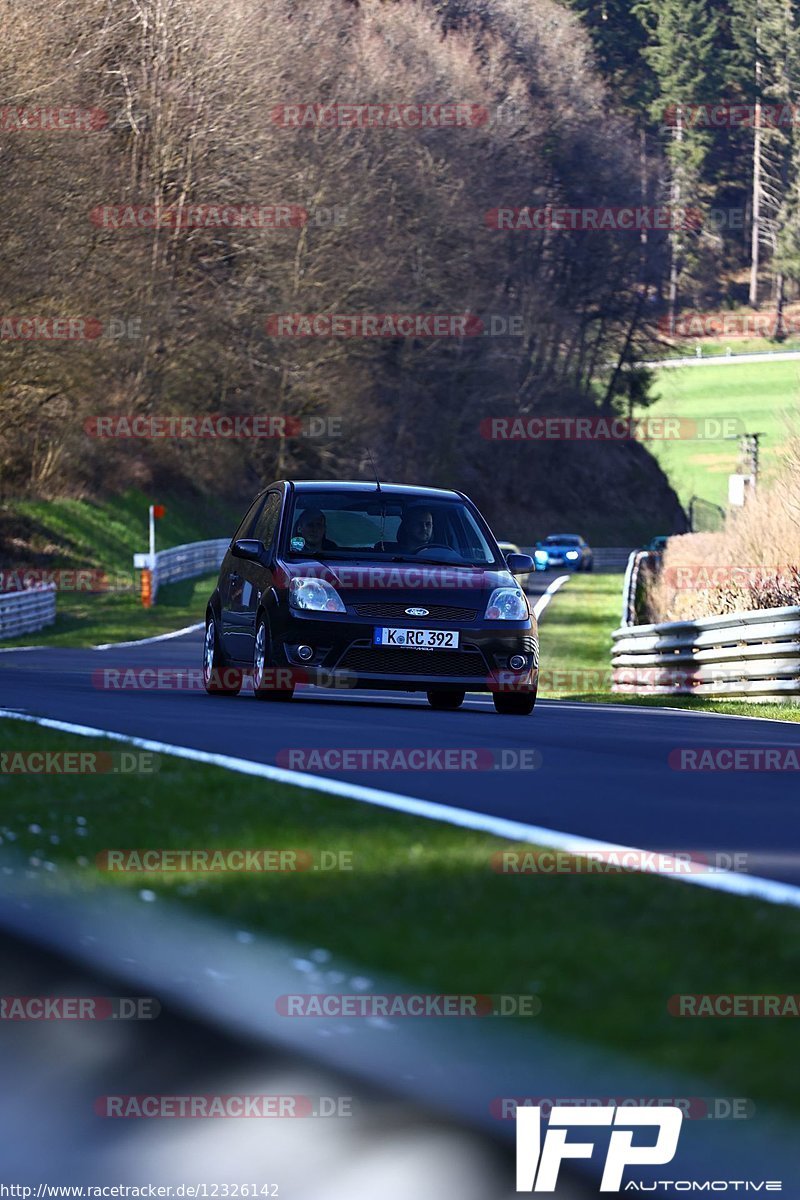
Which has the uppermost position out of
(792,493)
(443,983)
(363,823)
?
(443,983)

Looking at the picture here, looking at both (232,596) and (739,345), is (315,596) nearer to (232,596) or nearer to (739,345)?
(232,596)

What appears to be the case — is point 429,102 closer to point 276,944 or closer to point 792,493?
point 792,493

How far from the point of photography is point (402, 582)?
49.7ft

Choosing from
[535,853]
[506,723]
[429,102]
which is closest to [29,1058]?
[535,853]

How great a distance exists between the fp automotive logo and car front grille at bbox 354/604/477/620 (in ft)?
37.1

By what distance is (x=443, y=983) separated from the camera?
4465mm

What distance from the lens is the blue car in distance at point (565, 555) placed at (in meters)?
77.9

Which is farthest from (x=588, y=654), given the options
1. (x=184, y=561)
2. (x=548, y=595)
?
(x=548, y=595)

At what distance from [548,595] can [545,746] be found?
49278 mm

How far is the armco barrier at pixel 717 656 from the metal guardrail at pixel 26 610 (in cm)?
1511

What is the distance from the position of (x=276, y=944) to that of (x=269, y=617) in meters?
10.1

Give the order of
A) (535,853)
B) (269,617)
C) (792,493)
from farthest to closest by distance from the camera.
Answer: (792,493)
(269,617)
(535,853)

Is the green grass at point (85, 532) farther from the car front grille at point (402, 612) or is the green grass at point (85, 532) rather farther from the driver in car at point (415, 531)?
the car front grille at point (402, 612)

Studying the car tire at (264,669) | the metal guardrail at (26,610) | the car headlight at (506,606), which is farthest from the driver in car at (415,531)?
the metal guardrail at (26,610)
